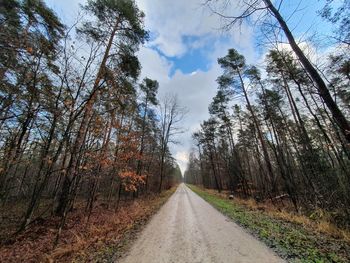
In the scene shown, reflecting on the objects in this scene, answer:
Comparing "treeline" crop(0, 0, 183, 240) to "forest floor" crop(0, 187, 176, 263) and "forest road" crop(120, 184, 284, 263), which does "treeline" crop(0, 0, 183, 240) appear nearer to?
"forest floor" crop(0, 187, 176, 263)

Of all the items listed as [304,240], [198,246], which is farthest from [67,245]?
[304,240]

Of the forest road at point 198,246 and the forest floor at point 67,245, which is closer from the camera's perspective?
the forest road at point 198,246

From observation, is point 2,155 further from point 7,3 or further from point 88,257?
point 7,3

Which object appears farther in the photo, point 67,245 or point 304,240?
point 67,245

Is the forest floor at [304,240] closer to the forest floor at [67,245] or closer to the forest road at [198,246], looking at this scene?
the forest road at [198,246]

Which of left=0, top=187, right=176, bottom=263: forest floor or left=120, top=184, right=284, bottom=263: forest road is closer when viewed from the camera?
left=120, top=184, right=284, bottom=263: forest road

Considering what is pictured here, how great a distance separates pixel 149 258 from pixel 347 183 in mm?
8210

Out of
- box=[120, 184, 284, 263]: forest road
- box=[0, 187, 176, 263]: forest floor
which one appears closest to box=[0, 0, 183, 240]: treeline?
box=[0, 187, 176, 263]: forest floor

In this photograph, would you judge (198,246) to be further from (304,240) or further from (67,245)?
(67,245)

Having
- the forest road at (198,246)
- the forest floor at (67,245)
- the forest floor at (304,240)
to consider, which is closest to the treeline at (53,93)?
the forest floor at (67,245)

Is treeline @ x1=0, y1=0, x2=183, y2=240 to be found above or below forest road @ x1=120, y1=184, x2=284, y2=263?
above

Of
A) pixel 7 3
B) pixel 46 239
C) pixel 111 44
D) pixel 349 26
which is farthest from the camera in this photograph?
pixel 111 44

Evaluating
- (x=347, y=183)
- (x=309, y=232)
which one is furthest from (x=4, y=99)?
(x=347, y=183)

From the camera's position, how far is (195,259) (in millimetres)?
3732
